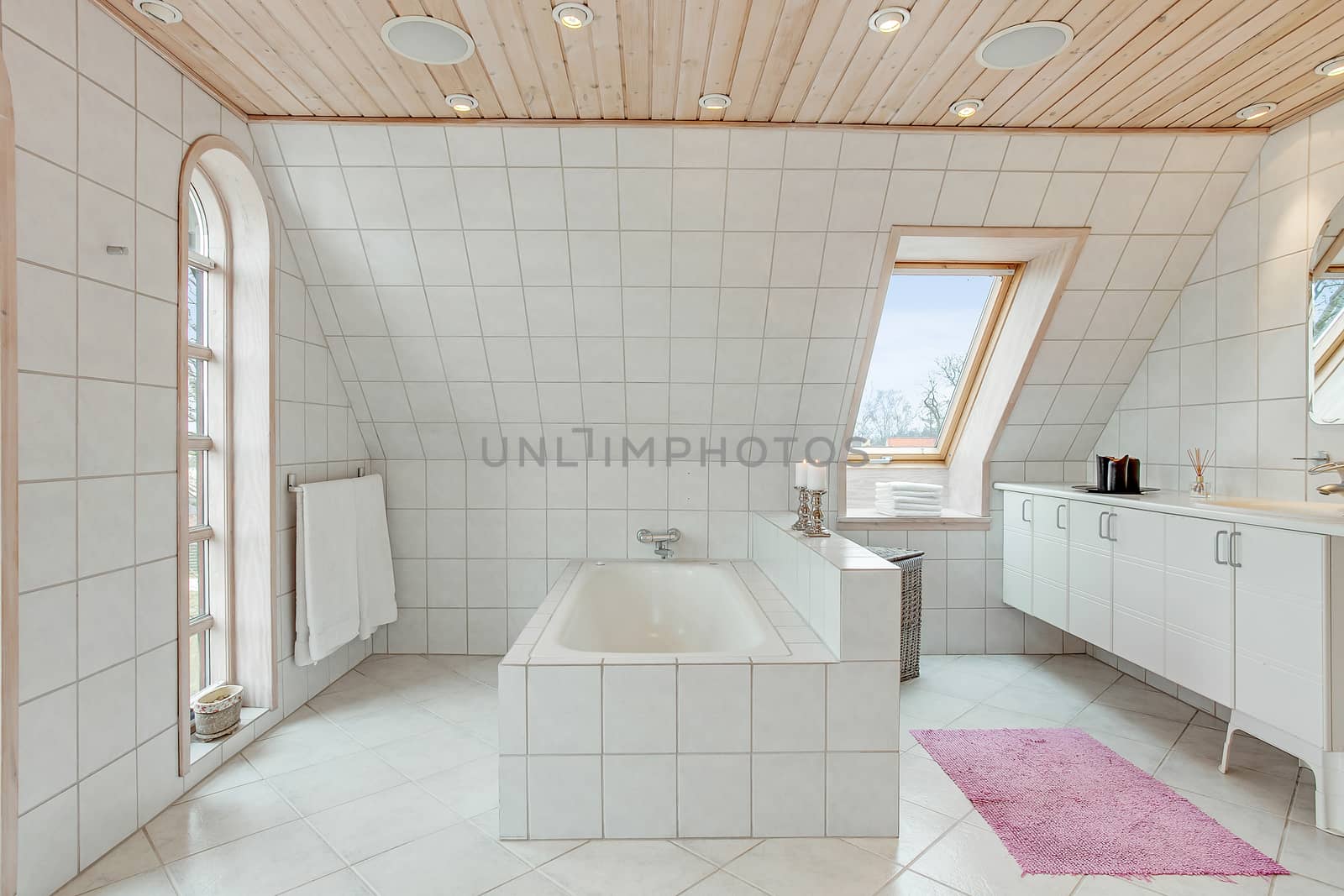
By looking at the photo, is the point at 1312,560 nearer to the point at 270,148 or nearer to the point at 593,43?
the point at 593,43

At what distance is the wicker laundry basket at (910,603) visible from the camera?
3258 millimetres

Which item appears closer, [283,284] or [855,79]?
[855,79]

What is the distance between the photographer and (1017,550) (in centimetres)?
353

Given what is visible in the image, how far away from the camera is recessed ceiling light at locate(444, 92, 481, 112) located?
2.29 meters

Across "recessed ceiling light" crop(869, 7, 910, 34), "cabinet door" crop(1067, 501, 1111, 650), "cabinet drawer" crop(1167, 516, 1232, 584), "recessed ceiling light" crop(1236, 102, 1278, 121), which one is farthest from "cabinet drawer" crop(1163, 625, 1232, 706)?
"recessed ceiling light" crop(869, 7, 910, 34)

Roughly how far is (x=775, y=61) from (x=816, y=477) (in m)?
1.51

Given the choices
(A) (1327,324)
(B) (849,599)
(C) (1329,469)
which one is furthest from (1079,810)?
(A) (1327,324)

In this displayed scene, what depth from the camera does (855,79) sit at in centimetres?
219

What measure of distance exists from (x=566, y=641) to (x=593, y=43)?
1956mm

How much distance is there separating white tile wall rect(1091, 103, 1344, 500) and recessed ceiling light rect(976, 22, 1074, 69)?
48.6 inches

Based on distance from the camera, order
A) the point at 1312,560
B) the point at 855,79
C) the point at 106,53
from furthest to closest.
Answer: the point at 855,79
the point at 1312,560
the point at 106,53

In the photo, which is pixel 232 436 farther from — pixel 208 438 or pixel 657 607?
pixel 657 607

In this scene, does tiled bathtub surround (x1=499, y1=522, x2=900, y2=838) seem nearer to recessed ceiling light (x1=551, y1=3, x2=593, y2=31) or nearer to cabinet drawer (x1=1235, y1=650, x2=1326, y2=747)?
cabinet drawer (x1=1235, y1=650, x2=1326, y2=747)

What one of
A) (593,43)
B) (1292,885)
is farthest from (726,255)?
(1292,885)
